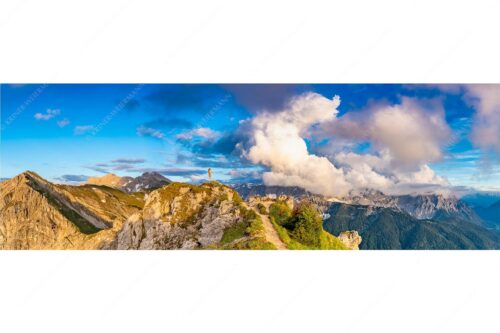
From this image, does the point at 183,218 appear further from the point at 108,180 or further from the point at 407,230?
the point at 407,230

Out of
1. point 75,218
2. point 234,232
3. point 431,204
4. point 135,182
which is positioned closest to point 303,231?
point 234,232

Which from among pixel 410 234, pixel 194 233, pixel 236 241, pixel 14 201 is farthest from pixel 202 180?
pixel 410 234

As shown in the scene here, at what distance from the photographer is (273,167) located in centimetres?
2836

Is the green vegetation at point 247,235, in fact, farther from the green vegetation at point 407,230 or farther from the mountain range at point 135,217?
the green vegetation at point 407,230

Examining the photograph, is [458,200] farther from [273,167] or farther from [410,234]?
[410,234]

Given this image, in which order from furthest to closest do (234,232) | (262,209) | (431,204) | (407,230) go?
(407,230)
(431,204)
(262,209)
(234,232)

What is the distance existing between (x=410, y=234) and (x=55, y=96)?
181 feet

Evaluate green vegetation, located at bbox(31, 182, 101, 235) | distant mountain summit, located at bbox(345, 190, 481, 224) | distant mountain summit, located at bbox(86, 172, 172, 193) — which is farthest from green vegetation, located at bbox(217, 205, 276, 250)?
green vegetation, located at bbox(31, 182, 101, 235)

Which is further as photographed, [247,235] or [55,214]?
[55,214]

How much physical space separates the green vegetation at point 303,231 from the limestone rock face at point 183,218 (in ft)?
8.91

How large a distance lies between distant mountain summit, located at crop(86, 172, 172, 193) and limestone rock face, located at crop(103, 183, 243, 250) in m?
1.17

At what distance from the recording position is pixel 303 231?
955 inches

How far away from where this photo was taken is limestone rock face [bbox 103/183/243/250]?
2583 cm

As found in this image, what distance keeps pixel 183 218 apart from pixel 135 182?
286 inches
